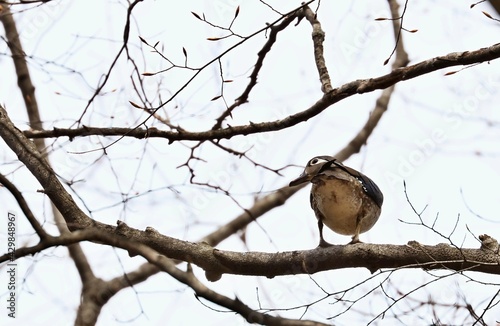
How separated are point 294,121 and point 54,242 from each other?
192cm

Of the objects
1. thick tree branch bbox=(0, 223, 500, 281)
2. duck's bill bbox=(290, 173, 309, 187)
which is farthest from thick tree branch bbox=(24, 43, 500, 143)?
thick tree branch bbox=(0, 223, 500, 281)

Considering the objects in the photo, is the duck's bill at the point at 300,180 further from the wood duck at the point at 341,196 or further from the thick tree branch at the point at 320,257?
the thick tree branch at the point at 320,257

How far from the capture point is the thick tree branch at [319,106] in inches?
130

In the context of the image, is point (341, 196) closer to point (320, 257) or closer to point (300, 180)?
point (300, 180)

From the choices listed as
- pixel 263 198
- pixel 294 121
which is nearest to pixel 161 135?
pixel 294 121

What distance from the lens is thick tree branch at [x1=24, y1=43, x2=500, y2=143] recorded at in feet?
10.8

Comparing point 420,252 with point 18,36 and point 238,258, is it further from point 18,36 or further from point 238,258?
point 18,36

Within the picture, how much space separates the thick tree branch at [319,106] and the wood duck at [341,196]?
41 centimetres

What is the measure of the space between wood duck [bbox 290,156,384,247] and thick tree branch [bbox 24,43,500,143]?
41 cm

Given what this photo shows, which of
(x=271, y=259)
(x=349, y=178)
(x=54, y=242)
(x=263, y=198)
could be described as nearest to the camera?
(x=54, y=242)

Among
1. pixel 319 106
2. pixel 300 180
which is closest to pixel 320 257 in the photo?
pixel 300 180

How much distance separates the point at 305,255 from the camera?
3.74m

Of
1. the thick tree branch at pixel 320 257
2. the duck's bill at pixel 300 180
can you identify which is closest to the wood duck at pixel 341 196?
the duck's bill at pixel 300 180

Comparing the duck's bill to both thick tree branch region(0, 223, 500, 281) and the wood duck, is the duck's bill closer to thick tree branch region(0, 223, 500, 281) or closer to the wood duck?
the wood duck
